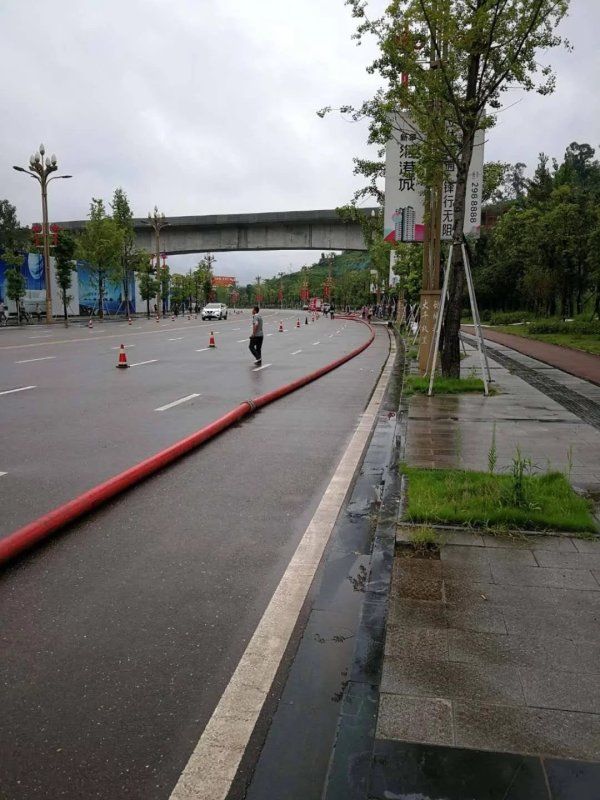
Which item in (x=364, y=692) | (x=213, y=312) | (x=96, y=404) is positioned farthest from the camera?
(x=213, y=312)

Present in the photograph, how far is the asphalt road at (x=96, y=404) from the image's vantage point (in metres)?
6.67

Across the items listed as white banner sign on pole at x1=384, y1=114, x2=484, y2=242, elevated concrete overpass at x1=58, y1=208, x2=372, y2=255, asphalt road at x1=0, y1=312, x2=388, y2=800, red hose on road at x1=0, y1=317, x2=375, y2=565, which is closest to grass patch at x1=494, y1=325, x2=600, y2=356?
white banner sign on pole at x1=384, y1=114, x2=484, y2=242

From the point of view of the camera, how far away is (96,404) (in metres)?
11.2

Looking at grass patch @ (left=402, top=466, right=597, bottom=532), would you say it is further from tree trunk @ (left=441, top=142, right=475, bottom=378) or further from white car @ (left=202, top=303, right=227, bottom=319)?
white car @ (left=202, top=303, right=227, bottom=319)

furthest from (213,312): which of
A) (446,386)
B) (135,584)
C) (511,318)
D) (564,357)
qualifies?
(135,584)

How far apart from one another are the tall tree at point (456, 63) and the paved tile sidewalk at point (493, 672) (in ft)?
31.7

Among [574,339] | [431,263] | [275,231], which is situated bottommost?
[574,339]

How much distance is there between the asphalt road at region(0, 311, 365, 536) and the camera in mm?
6672

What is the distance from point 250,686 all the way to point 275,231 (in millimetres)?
53373

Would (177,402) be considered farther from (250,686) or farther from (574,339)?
(574,339)

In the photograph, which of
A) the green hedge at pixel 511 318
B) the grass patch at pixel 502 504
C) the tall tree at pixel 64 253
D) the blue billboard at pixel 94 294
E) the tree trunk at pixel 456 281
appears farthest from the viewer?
the blue billboard at pixel 94 294

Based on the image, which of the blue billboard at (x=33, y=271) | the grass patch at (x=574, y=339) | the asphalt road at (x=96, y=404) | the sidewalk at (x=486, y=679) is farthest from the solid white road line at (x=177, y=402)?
the blue billboard at (x=33, y=271)

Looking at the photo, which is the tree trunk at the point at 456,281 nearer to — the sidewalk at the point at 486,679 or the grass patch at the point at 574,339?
the sidewalk at the point at 486,679

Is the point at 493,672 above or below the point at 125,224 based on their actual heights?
below
